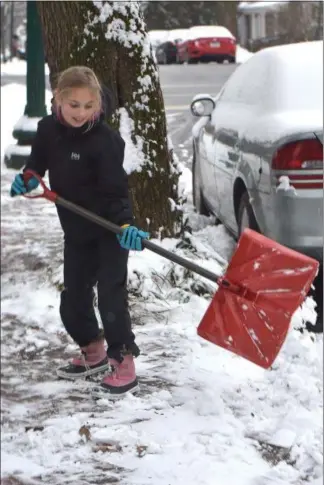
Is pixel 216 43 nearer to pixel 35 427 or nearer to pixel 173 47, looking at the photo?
pixel 173 47

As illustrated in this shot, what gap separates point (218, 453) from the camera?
1.79 m

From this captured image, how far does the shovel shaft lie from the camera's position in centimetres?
162

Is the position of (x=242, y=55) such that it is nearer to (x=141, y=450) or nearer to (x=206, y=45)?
(x=206, y=45)

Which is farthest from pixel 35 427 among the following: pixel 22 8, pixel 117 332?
pixel 22 8

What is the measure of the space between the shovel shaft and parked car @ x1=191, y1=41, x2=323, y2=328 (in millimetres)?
223

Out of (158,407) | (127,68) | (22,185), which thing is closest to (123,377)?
(158,407)

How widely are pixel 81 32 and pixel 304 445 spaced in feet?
3.70

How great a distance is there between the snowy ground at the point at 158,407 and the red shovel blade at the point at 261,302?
31 cm

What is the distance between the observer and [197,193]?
257 cm

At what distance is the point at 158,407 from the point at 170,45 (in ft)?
2.79

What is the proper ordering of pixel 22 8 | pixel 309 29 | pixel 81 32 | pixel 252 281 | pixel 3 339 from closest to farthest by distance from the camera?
pixel 252 281 < pixel 309 29 < pixel 81 32 < pixel 3 339 < pixel 22 8

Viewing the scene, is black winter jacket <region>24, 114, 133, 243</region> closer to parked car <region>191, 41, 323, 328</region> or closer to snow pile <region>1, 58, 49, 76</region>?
parked car <region>191, 41, 323, 328</region>

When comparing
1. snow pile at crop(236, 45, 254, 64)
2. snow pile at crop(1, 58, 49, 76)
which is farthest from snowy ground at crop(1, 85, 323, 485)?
snow pile at crop(1, 58, 49, 76)

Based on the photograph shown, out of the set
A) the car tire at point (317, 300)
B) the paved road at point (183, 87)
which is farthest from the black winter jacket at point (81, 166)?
the car tire at point (317, 300)
